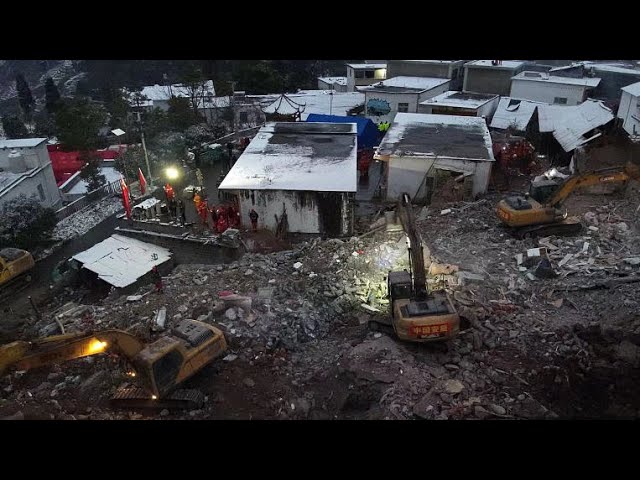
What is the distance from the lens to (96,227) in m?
20.1

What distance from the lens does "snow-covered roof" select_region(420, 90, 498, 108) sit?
25938 mm

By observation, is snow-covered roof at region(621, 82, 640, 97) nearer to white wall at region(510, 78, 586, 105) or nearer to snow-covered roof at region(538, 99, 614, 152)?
snow-covered roof at region(538, 99, 614, 152)

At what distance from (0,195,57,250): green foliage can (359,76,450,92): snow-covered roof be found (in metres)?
18.8

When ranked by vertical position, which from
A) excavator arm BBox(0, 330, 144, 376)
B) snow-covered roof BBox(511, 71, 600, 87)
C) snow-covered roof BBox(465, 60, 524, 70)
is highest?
snow-covered roof BBox(465, 60, 524, 70)

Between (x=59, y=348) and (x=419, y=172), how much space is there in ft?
46.2

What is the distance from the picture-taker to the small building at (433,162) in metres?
18.0

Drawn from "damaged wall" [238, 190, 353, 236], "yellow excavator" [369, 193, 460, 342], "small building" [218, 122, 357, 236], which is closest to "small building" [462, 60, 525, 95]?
"small building" [218, 122, 357, 236]

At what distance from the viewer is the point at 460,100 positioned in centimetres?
2686

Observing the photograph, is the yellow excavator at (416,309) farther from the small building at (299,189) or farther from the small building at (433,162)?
the small building at (433,162)

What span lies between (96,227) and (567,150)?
21.0 meters

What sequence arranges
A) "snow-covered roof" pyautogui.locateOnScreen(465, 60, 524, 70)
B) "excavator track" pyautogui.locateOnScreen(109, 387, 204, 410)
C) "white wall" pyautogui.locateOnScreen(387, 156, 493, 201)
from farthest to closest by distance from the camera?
"snow-covered roof" pyautogui.locateOnScreen(465, 60, 524, 70) < "white wall" pyautogui.locateOnScreen(387, 156, 493, 201) < "excavator track" pyautogui.locateOnScreen(109, 387, 204, 410)

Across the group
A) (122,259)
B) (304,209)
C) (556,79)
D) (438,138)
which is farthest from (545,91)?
(122,259)
